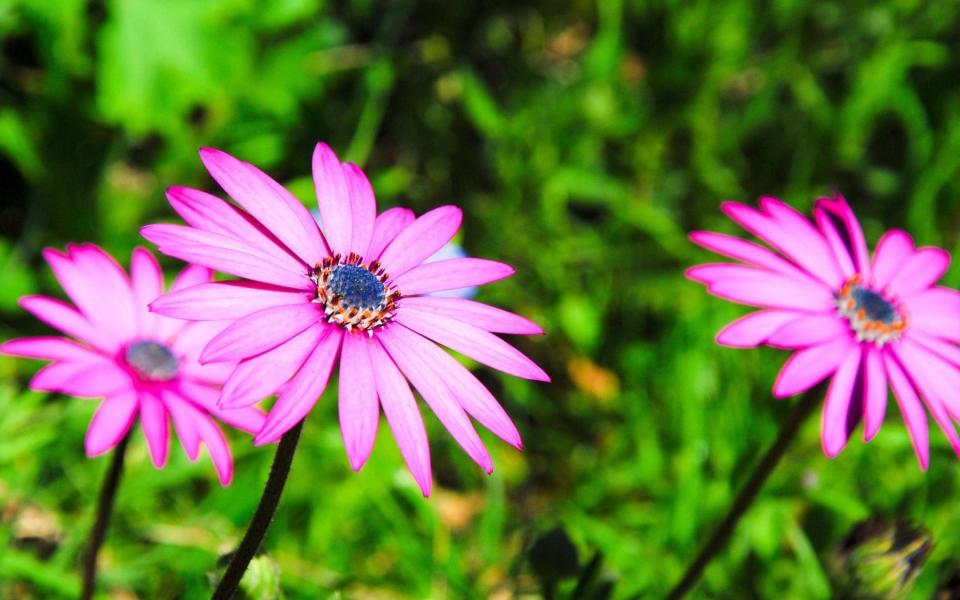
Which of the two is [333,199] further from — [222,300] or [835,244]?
[835,244]

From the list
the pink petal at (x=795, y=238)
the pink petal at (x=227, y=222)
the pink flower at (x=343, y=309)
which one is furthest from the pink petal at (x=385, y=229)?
the pink petal at (x=795, y=238)

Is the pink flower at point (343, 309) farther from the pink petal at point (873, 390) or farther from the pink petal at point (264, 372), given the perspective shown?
the pink petal at point (873, 390)

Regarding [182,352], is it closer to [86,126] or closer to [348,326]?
[348,326]

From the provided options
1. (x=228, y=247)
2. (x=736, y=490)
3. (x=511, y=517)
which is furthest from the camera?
(x=511, y=517)

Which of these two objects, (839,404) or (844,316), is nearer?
(839,404)

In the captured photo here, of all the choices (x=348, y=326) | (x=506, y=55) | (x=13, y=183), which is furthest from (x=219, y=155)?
(x=506, y=55)

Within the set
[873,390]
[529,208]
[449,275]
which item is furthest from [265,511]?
[529,208]
